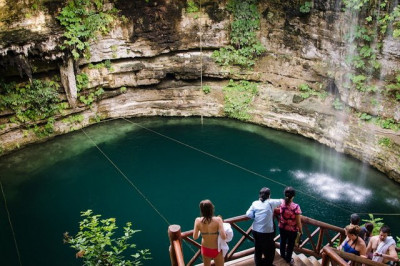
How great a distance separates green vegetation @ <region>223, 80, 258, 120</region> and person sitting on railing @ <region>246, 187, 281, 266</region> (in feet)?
37.3

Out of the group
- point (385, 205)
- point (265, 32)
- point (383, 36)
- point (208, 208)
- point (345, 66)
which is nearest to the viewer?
point (208, 208)

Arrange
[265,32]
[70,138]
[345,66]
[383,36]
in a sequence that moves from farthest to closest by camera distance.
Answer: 1. [265,32]
2. [70,138]
3. [345,66]
4. [383,36]

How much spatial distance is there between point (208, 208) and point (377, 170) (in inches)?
Result: 409

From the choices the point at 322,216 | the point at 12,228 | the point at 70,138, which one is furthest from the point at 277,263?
the point at 70,138

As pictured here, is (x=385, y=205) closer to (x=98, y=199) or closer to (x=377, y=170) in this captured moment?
(x=377, y=170)

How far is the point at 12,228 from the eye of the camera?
982 cm

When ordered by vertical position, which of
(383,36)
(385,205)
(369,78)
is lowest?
(385,205)

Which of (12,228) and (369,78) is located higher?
(369,78)

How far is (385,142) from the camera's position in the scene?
12266mm

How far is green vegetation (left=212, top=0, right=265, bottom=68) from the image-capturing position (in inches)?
617

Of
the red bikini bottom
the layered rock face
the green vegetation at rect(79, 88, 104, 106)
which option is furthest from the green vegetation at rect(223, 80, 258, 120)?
the red bikini bottom

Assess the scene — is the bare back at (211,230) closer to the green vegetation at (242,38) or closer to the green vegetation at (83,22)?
the green vegetation at (83,22)

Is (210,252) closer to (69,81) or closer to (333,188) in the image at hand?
(333,188)

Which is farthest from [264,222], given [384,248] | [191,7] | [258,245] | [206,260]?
[191,7]
